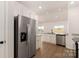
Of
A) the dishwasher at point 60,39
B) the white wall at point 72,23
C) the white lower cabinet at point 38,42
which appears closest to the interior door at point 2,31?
the white lower cabinet at point 38,42

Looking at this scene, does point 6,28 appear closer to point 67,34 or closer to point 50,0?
point 50,0

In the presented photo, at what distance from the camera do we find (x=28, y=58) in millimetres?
3580

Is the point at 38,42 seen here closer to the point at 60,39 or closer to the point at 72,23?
the point at 60,39

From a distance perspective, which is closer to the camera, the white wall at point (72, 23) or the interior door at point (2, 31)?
the interior door at point (2, 31)

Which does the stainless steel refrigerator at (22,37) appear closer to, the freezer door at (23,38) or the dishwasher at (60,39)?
the freezer door at (23,38)

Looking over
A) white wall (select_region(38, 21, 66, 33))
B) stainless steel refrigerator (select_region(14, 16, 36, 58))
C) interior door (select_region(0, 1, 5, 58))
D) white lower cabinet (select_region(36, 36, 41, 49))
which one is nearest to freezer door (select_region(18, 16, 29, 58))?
stainless steel refrigerator (select_region(14, 16, 36, 58))

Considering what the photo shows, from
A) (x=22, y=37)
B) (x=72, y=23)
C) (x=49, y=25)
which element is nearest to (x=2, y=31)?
(x=22, y=37)

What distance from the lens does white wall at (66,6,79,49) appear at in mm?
5523

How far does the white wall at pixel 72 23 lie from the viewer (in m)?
5.52

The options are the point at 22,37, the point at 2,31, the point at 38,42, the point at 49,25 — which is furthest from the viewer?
the point at 38,42

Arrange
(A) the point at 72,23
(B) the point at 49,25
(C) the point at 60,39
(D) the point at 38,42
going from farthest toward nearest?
(C) the point at 60,39 < (A) the point at 72,23 < (D) the point at 38,42 < (B) the point at 49,25

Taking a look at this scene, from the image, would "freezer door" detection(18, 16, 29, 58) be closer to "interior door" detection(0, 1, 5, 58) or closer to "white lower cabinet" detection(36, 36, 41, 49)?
"interior door" detection(0, 1, 5, 58)

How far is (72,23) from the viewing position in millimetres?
5715

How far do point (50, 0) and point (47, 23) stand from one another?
4.61 ft
